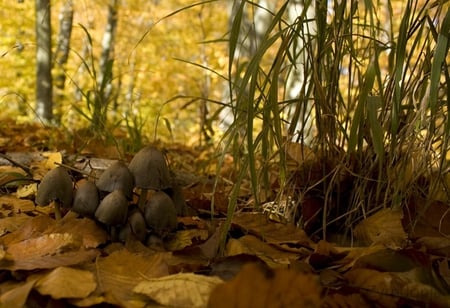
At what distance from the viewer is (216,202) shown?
1.67m

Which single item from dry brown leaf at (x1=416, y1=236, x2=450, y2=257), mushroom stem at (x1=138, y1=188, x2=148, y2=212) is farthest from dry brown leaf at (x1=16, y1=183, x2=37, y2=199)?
dry brown leaf at (x1=416, y1=236, x2=450, y2=257)

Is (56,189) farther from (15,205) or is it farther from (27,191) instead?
(27,191)

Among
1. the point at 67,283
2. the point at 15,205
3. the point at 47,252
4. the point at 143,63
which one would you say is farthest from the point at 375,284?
the point at 143,63

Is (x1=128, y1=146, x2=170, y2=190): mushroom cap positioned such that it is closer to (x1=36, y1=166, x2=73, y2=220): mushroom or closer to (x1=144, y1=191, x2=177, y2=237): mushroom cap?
(x1=144, y1=191, x2=177, y2=237): mushroom cap

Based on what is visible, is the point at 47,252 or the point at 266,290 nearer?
the point at 266,290

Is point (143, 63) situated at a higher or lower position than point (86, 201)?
higher

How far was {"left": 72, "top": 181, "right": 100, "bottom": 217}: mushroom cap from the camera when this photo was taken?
123 cm

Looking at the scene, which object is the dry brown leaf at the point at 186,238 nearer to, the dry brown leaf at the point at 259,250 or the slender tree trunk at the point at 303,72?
the dry brown leaf at the point at 259,250

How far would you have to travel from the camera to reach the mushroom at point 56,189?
4.08ft

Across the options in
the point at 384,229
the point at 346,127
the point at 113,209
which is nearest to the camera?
the point at 113,209

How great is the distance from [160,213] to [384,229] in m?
0.55

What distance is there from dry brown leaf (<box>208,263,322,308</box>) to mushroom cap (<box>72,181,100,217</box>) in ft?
1.95

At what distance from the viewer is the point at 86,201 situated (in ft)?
4.03

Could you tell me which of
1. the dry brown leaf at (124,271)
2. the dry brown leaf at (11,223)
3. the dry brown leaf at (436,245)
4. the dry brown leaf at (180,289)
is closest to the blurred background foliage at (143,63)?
the dry brown leaf at (11,223)
